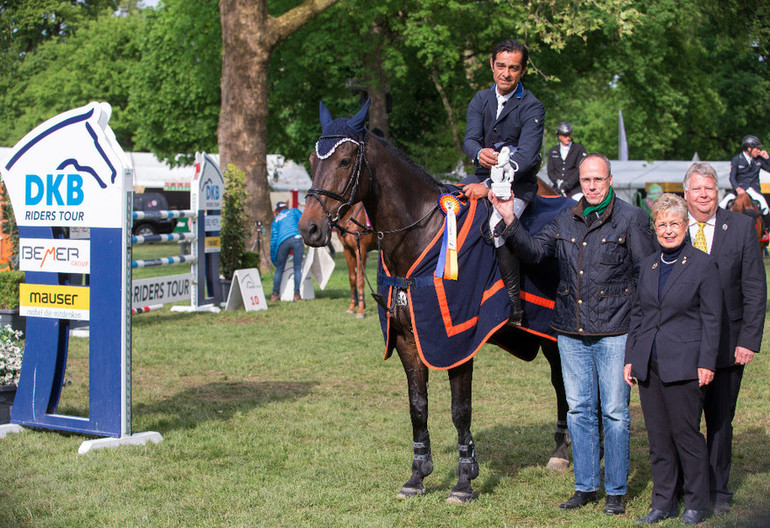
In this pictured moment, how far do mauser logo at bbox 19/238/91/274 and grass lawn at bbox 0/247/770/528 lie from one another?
1363 millimetres

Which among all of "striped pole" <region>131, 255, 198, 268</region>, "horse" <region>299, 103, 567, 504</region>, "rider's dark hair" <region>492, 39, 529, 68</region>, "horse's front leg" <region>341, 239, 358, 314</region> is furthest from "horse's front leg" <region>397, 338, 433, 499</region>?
"horse's front leg" <region>341, 239, 358, 314</region>

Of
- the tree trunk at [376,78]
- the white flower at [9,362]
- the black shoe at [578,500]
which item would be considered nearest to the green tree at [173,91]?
the tree trunk at [376,78]

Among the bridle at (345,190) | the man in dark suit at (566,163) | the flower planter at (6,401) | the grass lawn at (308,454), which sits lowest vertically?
the grass lawn at (308,454)

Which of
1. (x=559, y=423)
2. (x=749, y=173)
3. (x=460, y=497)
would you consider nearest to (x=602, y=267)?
(x=460, y=497)

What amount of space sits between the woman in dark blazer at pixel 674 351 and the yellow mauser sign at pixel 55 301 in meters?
4.17

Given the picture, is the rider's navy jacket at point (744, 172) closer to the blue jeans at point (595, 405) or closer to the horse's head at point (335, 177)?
the blue jeans at point (595, 405)

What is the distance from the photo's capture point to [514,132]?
216 inches

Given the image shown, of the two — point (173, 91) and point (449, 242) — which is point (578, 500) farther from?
point (173, 91)

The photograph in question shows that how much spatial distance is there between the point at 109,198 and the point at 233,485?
95.1 inches

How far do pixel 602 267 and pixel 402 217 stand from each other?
1218mm

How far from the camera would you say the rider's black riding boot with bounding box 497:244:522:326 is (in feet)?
17.4

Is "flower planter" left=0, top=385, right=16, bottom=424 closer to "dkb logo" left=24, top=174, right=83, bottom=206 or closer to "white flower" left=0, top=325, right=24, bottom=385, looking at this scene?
"white flower" left=0, top=325, right=24, bottom=385

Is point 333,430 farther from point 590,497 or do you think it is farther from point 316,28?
point 316,28

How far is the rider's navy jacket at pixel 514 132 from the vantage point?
535 cm
